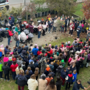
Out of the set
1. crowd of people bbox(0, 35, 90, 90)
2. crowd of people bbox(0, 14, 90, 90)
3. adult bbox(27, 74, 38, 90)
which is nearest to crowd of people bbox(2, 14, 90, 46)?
crowd of people bbox(0, 14, 90, 90)

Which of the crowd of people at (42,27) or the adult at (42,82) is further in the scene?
the crowd of people at (42,27)

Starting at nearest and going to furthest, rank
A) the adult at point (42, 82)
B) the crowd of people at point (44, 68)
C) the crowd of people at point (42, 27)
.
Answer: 1. the adult at point (42, 82)
2. the crowd of people at point (44, 68)
3. the crowd of people at point (42, 27)

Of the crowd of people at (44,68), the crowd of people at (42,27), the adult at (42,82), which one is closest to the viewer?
the adult at (42,82)

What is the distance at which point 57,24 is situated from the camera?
14398mm

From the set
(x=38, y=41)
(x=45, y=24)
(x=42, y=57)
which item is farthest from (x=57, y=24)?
(x=42, y=57)

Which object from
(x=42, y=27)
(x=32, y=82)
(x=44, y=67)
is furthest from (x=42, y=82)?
(x=42, y=27)

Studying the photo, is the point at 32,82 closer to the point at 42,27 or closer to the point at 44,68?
the point at 44,68

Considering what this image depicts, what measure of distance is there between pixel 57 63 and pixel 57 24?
6.86 metres

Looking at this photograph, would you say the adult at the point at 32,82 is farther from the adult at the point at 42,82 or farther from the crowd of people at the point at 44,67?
the adult at the point at 42,82

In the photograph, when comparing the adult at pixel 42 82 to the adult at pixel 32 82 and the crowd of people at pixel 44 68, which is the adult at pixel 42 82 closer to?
the crowd of people at pixel 44 68

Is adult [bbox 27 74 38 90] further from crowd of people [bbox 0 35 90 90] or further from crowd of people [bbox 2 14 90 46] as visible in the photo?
crowd of people [bbox 2 14 90 46]

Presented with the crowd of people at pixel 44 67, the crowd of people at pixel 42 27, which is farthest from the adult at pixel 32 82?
the crowd of people at pixel 42 27

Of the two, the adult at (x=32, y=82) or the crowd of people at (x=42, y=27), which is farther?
the crowd of people at (x=42, y=27)

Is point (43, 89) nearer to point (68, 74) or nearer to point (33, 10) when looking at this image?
point (68, 74)
